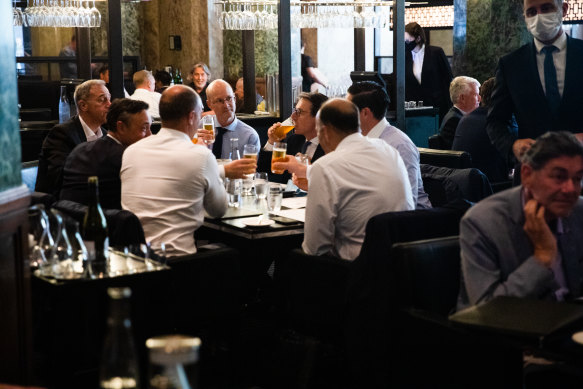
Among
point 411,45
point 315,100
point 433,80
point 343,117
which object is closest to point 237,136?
point 315,100

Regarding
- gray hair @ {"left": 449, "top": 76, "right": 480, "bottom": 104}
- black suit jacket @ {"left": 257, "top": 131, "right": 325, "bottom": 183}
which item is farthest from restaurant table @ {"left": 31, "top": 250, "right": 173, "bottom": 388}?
gray hair @ {"left": 449, "top": 76, "right": 480, "bottom": 104}

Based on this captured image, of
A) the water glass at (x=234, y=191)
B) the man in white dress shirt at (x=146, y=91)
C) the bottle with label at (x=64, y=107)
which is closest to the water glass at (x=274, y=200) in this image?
the water glass at (x=234, y=191)

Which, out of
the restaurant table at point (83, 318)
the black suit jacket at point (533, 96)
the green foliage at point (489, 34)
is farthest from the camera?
the green foliage at point (489, 34)

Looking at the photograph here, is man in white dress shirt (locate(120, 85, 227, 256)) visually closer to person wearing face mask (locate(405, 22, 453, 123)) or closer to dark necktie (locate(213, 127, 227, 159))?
dark necktie (locate(213, 127, 227, 159))

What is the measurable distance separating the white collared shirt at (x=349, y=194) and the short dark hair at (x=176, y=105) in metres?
0.80

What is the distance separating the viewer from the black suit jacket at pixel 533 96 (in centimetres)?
397

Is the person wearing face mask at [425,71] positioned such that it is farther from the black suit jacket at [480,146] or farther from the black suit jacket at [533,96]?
the black suit jacket at [533,96]

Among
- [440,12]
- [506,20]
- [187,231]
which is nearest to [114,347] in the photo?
[187,231]

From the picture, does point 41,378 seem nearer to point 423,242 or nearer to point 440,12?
point 423,242

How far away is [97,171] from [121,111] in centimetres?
38

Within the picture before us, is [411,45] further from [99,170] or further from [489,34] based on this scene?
[99,170]

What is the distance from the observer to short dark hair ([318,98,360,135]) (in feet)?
13.0

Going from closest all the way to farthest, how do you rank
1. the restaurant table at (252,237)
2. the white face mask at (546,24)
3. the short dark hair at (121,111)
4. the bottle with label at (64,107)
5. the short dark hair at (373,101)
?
the white face mask at (546,24) < the restaurant table at (252,237) < the short dark hair at (121,111) < the short dark hair at (373,101) < the bottle with label at (64,107)

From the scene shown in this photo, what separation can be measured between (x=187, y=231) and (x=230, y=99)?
99.4 inches
